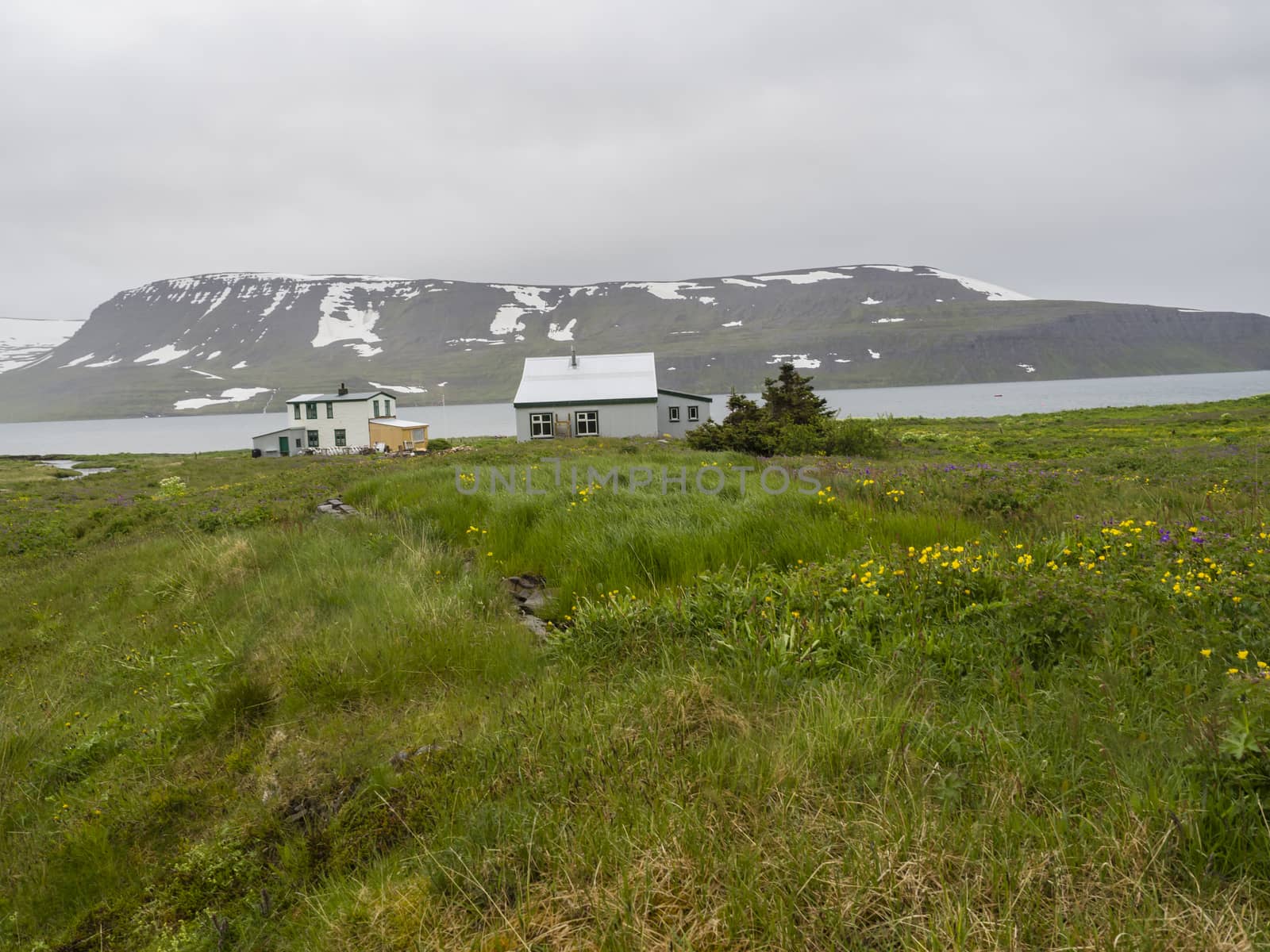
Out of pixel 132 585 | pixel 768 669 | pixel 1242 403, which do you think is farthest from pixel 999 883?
pixel 1242 403

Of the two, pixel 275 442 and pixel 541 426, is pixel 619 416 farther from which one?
pixel 275 442

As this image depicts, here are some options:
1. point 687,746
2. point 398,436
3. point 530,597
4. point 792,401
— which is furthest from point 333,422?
point 687,746

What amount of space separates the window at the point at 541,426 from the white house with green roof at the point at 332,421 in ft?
74.6

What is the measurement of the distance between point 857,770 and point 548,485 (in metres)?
8.54

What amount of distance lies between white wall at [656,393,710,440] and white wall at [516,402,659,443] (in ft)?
5.89

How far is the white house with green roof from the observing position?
5997 centimetres

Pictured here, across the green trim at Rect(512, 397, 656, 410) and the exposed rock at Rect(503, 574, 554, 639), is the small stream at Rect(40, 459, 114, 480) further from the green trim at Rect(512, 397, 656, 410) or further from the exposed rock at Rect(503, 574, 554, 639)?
the exposed rock at Rect(503, 574, 554, 639)

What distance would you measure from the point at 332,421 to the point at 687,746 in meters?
64.5

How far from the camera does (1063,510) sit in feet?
24.3

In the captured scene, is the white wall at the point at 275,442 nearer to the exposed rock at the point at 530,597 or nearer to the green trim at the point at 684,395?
the green trim at the point at 684,395

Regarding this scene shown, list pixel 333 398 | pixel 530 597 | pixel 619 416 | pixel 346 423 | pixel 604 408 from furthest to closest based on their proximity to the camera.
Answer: pixel 333 398 < pixel 346 423 < pixel 604 408 < pixel 619 416 < pixel 530 597

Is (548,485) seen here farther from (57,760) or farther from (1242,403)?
(1242,403)

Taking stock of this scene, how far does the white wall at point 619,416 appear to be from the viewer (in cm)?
4381

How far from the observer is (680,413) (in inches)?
1858
